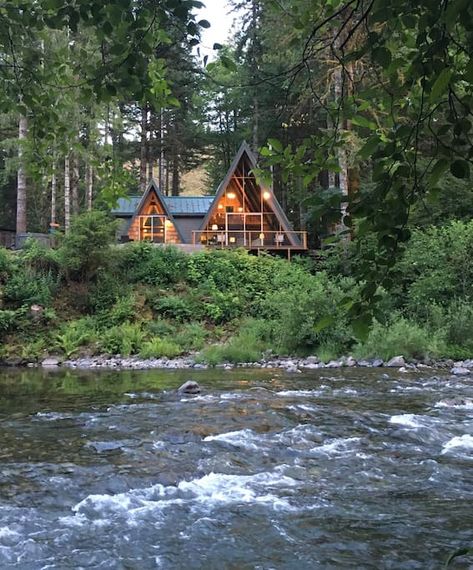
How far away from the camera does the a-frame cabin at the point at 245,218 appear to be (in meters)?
27.6

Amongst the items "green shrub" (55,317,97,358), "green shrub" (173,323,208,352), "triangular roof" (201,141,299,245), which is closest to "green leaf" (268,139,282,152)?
"green shrub" (173,323,208,352)

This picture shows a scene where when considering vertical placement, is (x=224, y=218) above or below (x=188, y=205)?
below

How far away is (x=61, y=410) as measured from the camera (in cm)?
862

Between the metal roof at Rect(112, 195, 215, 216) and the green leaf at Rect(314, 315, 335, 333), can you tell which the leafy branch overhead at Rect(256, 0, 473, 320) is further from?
the metal roof at Rect(112, 195, 215, 216)

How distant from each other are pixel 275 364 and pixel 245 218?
1719 centimetres

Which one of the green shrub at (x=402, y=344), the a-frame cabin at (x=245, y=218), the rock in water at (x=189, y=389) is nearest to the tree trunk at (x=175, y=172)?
the a-frame cabin at (x=245, y=218)

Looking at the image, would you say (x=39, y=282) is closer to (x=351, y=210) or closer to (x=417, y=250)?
(x=417, y=250)

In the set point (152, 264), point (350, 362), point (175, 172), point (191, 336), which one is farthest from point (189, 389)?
point (175, 172)

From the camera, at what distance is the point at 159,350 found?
15828 mm

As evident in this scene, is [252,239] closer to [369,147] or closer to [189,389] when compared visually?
[189,389]

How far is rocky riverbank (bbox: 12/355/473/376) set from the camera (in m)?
13.0

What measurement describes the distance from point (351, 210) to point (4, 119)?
23.7 metres

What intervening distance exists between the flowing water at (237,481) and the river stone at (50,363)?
19.3 feet

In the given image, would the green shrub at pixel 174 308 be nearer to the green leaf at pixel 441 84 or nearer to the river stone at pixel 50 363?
the river stone at pixel 50 363
